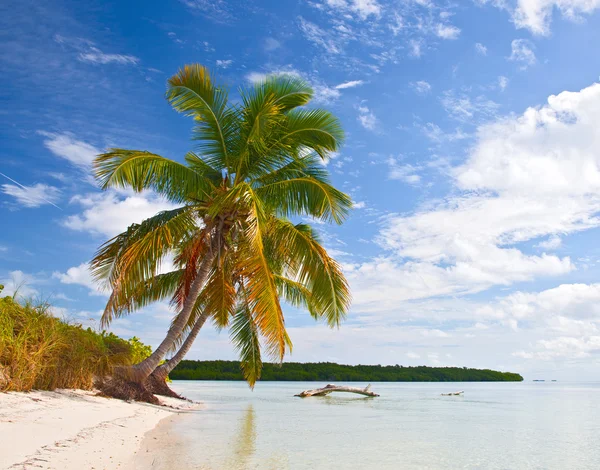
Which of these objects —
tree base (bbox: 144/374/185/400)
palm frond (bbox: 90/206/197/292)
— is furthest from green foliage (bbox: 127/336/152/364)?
palm frond (bbox: 90/206/197/292)

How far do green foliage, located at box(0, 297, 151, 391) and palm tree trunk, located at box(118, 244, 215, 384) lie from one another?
630 mm

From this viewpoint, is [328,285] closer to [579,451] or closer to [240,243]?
[240,243]

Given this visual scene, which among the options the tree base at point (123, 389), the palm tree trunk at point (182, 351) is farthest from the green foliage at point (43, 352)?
the palm tree trunk at point (182, 351)

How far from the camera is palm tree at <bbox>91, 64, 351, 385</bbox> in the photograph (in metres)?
13.1

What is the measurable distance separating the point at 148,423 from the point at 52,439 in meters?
4.43

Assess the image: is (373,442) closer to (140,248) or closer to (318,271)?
(318,271)

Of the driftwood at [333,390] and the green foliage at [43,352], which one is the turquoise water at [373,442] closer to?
the green foliage at [43,352]

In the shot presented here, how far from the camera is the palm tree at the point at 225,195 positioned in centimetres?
1305

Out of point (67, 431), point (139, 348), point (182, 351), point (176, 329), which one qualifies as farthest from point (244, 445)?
point (139, 348)

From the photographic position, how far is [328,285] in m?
13.3

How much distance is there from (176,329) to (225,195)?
13.9ft

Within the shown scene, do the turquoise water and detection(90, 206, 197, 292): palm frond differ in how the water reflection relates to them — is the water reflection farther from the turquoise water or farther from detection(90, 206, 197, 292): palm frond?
detection(90, 206, 197, 292): palm frond

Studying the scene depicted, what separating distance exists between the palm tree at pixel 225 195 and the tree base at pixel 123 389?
0.83 feet

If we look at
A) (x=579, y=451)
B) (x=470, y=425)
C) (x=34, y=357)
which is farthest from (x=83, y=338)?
(x=579, y=451)
